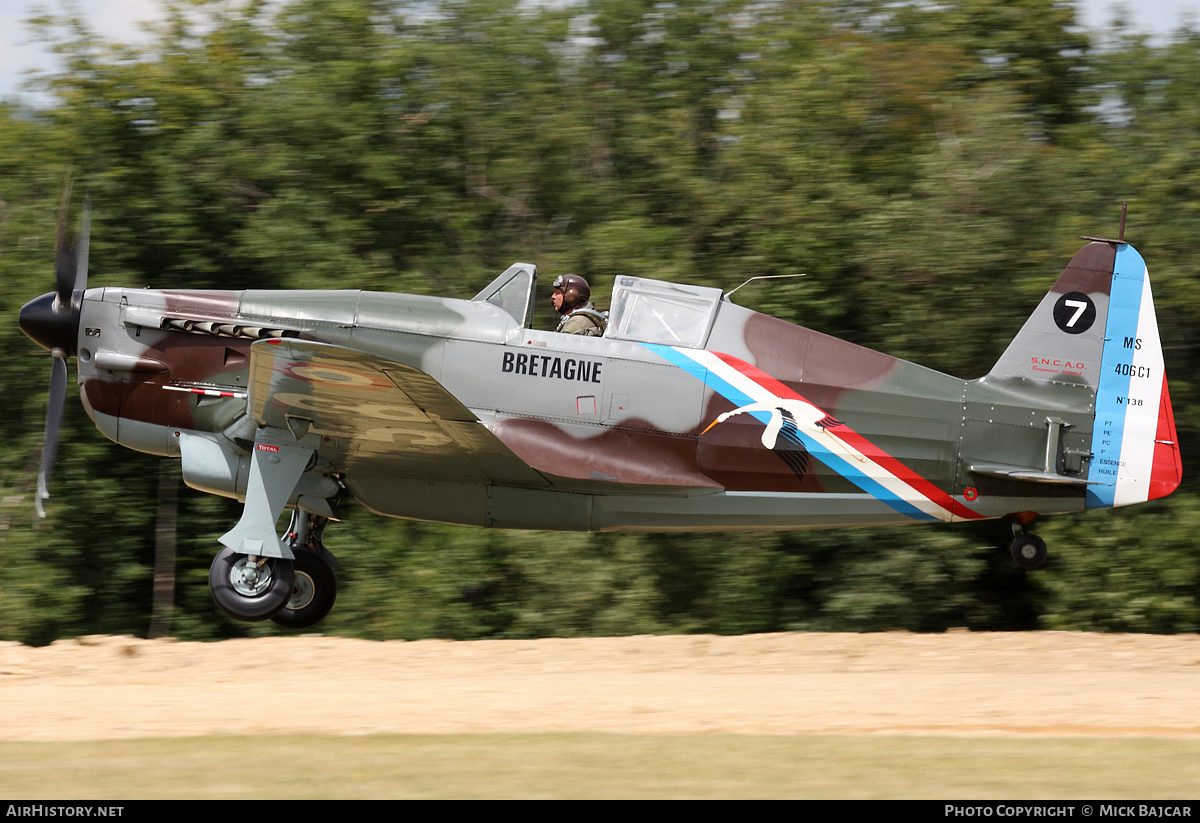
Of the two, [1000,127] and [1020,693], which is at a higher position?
[1000,127]

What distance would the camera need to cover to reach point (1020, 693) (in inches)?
310

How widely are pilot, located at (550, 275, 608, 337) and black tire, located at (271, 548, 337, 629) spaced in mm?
2749

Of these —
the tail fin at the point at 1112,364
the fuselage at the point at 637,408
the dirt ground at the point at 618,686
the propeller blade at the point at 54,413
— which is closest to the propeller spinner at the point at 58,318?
the propeller blade at the point at 54,413

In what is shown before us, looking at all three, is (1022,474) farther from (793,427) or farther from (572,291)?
(572,291)

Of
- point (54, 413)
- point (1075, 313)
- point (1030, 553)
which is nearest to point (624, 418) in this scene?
point (1030, 553)

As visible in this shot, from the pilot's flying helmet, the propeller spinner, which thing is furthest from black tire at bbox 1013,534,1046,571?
the propeller spinner

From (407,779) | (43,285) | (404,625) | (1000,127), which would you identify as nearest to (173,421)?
(407,779)

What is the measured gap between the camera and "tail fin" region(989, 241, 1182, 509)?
872cm

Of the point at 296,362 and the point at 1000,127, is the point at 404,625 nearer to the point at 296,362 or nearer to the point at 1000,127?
the point at 296,362

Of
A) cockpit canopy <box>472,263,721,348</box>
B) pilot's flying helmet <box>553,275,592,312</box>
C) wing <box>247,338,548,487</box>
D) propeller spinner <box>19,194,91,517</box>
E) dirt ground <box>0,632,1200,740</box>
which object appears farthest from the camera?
pilot's flying helmet <box>553,275,592,312</box>

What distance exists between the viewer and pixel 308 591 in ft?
30.2

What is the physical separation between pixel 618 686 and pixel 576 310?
9.59ft

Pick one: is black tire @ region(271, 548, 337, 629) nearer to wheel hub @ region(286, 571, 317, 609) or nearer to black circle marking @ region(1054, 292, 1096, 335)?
wheel hub @ region(286, 571, 317, 609)
